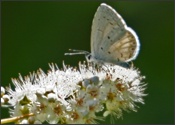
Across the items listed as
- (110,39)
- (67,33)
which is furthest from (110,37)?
(67,33)

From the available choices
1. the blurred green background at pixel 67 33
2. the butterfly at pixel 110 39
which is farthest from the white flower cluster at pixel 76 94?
the blurred green background at pixel 67 33

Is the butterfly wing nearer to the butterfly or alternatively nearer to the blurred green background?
the butterfly

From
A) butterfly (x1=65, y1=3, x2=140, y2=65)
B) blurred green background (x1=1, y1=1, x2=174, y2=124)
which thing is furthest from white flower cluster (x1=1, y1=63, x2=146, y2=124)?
blurred green background (x1=1, y1=1, x2=174, y2=124)

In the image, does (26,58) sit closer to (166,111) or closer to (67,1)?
(67,1)

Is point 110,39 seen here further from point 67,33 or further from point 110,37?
point 67,33

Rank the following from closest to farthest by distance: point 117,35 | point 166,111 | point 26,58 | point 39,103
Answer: point 39,103 < point 117,35 < point 166,111 < point 26,58

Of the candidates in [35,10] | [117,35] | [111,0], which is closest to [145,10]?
[111,0]

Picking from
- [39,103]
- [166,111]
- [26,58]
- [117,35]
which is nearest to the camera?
[39,103]
